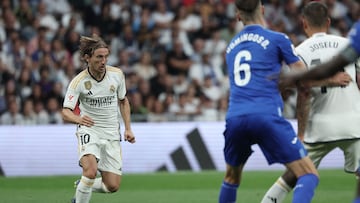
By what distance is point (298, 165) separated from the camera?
7.66 m

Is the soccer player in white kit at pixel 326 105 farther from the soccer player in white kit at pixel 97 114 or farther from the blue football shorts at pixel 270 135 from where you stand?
the soccer player in white kit at pixel 97 114

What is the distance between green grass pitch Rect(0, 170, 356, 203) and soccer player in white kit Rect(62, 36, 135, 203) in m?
1.70

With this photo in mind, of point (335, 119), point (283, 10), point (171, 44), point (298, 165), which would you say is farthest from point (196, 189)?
point (283, 10)

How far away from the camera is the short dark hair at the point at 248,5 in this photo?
777cm

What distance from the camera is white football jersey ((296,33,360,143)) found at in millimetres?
8961

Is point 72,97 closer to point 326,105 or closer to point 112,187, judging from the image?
point 112,187

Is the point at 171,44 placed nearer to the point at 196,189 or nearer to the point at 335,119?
the point at 196,189

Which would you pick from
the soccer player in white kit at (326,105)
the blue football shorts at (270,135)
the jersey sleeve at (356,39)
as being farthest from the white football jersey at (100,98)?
the jersey sleeve at (356,39)

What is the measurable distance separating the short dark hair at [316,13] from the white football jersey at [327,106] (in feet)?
0.43

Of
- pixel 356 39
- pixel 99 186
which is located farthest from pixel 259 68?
pixel 99 186

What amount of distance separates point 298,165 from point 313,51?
1.74 m

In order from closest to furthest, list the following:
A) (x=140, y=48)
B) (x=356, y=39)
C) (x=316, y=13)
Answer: (x=356, y=39)
(x=316, y=13)
(x=140, y=48)

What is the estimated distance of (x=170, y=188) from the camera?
1412cm

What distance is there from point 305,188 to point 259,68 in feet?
3.66
